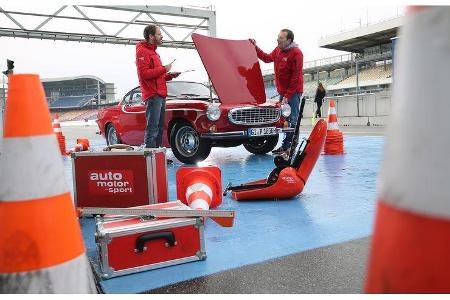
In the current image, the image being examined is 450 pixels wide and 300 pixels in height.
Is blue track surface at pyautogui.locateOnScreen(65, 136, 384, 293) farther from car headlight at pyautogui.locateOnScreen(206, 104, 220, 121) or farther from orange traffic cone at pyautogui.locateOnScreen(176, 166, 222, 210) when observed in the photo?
car headlight at pyautogui.locateOnScreen(206, 104, 220, 121)

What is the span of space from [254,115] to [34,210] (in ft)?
17.3

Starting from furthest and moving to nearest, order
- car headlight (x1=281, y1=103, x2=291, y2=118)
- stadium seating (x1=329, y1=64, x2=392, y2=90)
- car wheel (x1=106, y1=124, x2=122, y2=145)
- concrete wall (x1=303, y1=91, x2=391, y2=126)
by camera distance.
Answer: stadium seating (x1=329, y1=64, x2=392, y2=90)
concrete wall (x1=303, y1=91, x2=391, y2=126)
car wheel (x1=106, y1=124, x2=122, y2=145)
car headlight (x1=281, y1=103, x2=291, y2=118)

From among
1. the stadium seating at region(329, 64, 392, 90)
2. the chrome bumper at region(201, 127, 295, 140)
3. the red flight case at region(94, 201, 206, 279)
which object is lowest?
the red flight case at region(94, 201, 206, 279)

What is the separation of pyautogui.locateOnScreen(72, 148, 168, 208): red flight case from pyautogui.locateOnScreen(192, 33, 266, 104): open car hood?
10.5ft

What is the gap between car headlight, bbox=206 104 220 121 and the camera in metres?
6.14

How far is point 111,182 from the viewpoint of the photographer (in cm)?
330

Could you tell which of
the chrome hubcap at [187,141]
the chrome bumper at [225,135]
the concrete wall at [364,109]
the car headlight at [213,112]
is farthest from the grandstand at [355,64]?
the car headlight at [213,112]

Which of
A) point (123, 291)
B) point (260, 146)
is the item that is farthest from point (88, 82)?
point (123, 291)

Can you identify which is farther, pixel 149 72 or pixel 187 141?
pixel 187 141

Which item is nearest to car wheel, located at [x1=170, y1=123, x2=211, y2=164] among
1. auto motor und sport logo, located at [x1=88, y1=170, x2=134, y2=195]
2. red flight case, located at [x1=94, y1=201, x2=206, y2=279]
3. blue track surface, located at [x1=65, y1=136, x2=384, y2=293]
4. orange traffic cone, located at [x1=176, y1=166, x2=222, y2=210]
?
blue track surface, located at [x1=65, y1=136, x2=384, y2=293]

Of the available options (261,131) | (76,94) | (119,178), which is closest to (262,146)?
(261,131)

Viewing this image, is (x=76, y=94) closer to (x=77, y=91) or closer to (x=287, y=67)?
(x=77, y=91)

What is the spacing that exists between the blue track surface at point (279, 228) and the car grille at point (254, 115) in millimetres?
1676

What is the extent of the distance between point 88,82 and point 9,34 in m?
57.8
